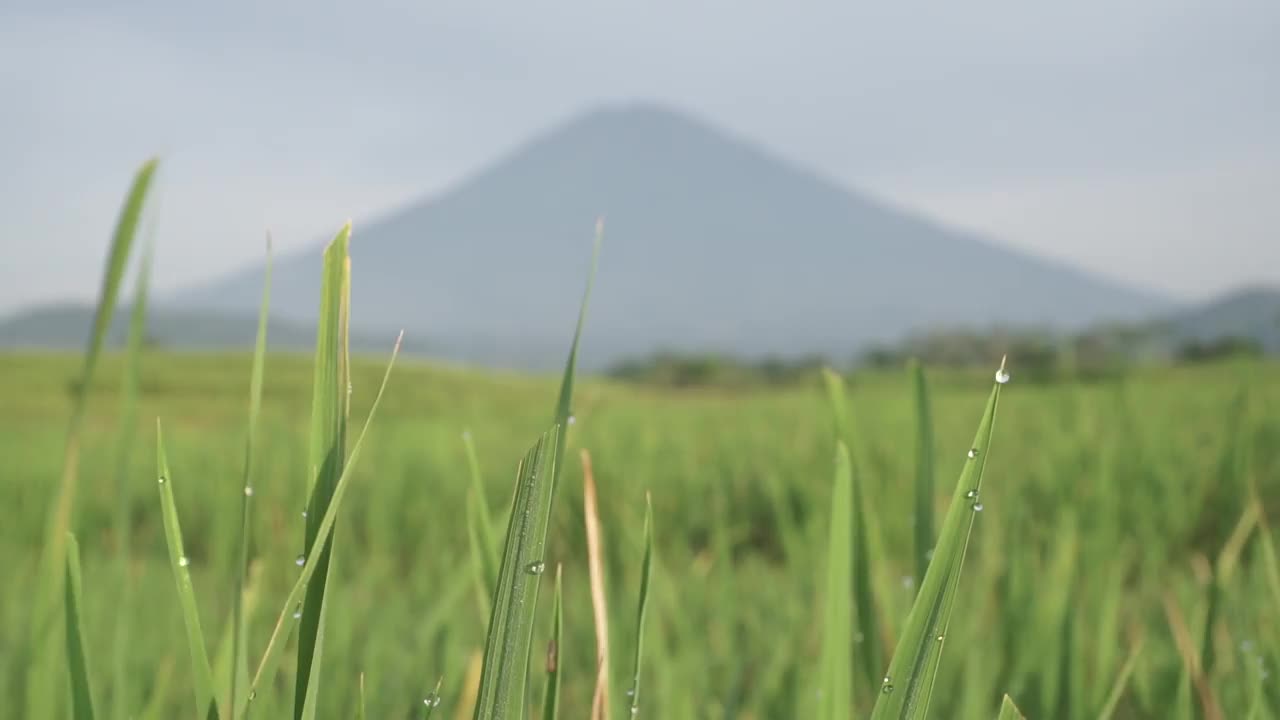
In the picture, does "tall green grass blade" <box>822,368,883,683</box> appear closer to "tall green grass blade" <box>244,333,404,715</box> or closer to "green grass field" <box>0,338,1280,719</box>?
"green grass field" <box>0,338,1280,719</box>

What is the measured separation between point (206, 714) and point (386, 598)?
3.70 feet

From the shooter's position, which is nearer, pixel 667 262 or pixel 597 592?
pixel 597 592

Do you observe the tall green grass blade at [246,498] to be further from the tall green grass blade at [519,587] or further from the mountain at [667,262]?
the mountain at [667,262]

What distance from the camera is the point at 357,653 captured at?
0.99 meters

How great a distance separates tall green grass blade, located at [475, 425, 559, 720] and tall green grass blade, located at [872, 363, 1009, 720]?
3.9 inches

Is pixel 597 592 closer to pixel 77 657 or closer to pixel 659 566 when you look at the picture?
pixel 77 657

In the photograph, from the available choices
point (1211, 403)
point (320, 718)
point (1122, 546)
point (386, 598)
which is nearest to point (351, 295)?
point (320, 718)

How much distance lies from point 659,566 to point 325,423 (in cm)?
75

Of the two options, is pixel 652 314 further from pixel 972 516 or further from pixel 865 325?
pixel 972 516

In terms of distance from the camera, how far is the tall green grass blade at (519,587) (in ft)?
0.72

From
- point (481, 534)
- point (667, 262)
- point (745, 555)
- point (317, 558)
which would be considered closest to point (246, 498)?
point (317, 558)

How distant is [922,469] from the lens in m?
0.35

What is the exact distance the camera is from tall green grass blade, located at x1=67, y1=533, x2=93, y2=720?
0.93 ft

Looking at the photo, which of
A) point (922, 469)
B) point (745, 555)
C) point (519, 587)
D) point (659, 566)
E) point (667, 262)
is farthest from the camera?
point (667, 262)
